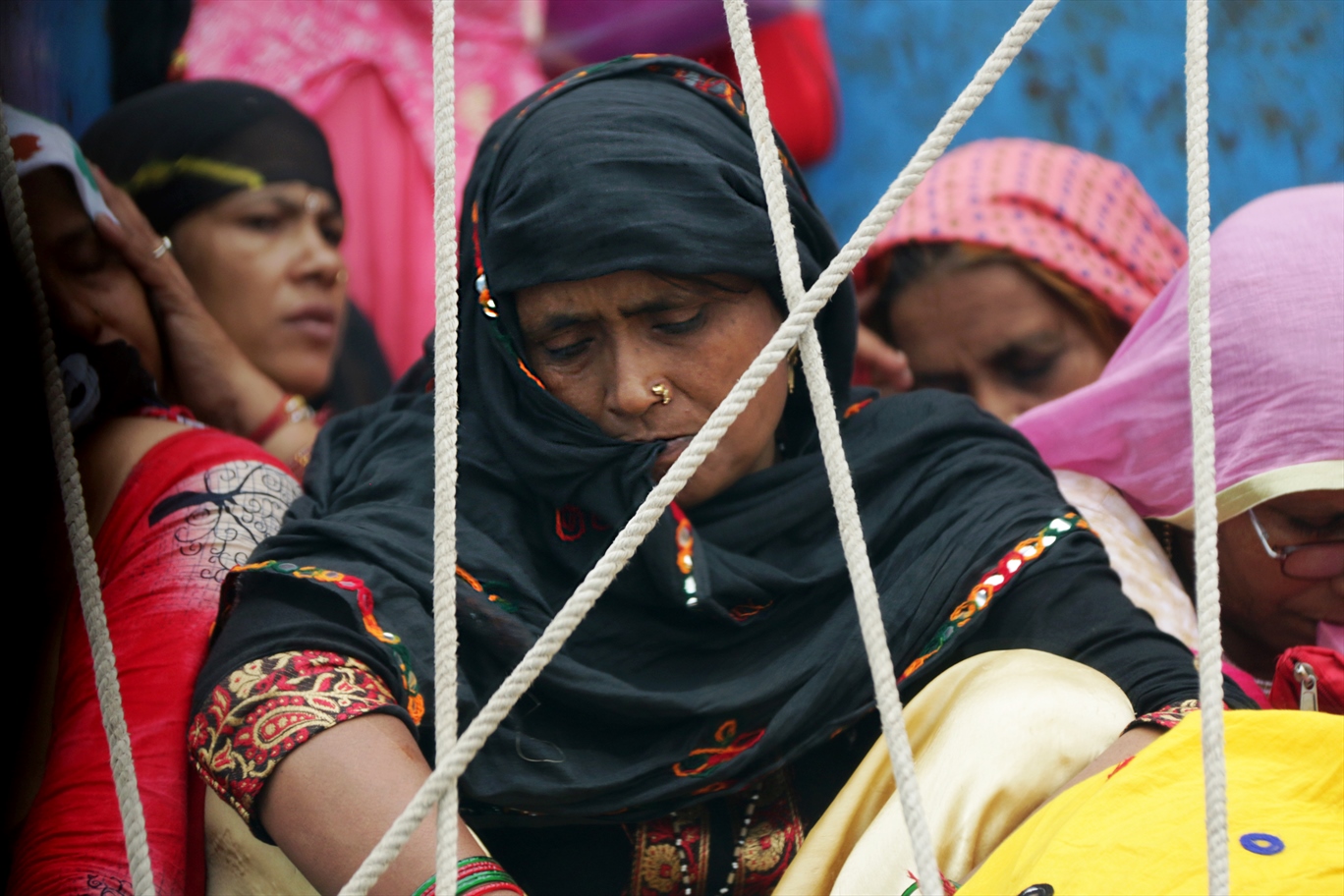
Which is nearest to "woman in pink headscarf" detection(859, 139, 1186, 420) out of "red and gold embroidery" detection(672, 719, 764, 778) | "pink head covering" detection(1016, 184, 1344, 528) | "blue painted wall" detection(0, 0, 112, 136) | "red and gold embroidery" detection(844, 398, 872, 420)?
"pink head covering" detection(1016, 184, 1344, 528)

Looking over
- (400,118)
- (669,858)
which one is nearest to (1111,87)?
(400,118)

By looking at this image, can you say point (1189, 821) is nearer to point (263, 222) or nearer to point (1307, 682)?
point (1307, 682)

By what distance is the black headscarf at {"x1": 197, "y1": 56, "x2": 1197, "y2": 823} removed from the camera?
113 centimetres

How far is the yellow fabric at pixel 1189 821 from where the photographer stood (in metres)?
0.80

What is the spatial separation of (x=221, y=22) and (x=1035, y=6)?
52.8 inches

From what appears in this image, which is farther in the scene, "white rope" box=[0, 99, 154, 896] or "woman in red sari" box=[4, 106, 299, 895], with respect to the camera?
Result: "woman in red sari" box=[4, 106, 299, 895]

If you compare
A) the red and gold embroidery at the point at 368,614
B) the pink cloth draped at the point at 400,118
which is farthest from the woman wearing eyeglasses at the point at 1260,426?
the pink cloth draped at the point at 400,118

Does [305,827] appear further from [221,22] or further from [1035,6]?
[221,22]

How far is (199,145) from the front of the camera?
5.77ft

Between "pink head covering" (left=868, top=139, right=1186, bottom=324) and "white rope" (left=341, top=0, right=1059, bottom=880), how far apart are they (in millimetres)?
1022

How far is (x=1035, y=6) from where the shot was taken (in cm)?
94

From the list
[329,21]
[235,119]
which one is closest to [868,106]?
[329,21]

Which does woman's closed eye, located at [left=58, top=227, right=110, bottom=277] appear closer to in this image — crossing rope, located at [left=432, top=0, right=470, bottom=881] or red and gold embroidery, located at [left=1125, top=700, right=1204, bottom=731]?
crossing rope, located at [left=432, top=0, right=470, bottom=881]

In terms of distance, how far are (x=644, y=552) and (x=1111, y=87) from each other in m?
1.32
